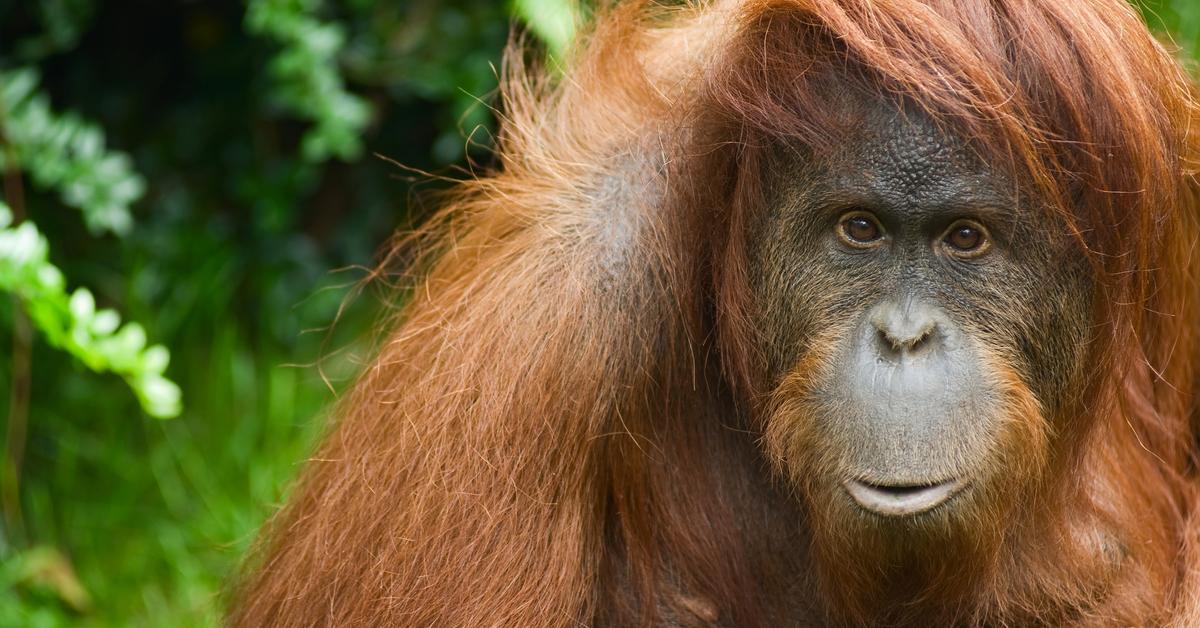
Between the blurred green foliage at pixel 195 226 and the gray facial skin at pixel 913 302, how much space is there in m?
1.33

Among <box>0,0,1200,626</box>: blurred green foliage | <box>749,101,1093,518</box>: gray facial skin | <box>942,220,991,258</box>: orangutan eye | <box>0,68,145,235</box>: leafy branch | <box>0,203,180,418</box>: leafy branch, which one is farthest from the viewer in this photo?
<box>0,0,1200,626</box>: blurred green foliage

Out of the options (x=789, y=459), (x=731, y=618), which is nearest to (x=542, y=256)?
(x=789, y=459)

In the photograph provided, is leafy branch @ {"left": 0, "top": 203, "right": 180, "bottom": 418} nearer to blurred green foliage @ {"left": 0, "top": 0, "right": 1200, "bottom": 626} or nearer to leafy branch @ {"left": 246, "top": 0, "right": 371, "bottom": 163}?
blurred green foliage @ {"left": 0, "top": 0, "right": 1200, "bottom": 626}

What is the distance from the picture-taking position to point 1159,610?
2.87m

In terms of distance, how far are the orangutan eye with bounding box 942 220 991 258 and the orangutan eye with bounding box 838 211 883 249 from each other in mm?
104

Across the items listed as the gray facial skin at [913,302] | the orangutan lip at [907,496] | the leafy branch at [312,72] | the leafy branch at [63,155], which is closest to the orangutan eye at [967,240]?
the gray facial skin at [913,302]

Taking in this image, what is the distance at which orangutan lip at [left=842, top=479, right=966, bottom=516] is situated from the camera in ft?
7.32

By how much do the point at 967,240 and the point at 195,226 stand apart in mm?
2896

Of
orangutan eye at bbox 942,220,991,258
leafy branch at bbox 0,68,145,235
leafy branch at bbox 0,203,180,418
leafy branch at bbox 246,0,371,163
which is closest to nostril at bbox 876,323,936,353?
orangutan eye at bbox 942,220,991,258

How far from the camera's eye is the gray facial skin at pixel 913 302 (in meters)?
2.21

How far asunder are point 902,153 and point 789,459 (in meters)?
0.51

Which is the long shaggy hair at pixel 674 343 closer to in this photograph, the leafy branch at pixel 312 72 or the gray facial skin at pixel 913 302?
the gray facial skin at pixel 913 302

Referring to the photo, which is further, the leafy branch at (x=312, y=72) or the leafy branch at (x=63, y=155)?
the leafy branch at (x=312, y=72)

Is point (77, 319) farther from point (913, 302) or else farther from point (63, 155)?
point (913, 302)
